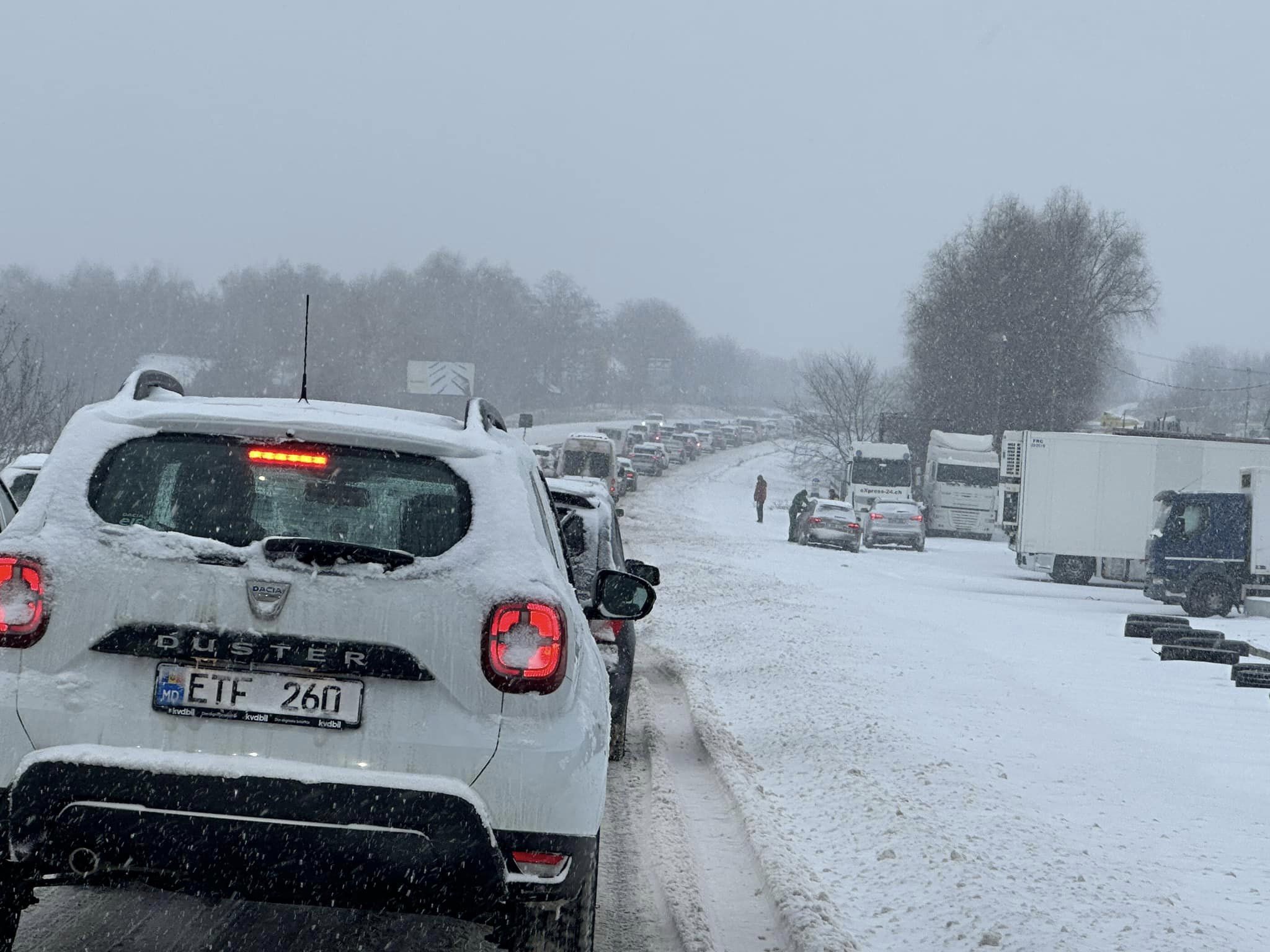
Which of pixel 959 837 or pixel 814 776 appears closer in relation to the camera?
pixel 959 837

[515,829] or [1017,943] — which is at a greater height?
[515,829]

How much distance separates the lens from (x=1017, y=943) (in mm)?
4918

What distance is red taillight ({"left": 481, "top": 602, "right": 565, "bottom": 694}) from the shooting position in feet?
11.7

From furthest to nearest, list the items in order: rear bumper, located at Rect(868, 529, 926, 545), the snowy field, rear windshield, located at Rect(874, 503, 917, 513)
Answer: rear windshield, located at Rect(874, 503, 917, 513) → rear bumper, located at Rect(868, 529, 926, 545) → the snowy field

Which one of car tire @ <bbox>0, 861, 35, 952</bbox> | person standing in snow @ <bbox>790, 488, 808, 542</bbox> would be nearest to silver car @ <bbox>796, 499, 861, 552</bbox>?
person standing in snow @ <bbox>790, 488, 808, 542</bbox>

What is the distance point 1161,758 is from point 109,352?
84.9 metres

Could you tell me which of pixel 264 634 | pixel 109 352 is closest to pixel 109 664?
pixel 264 634

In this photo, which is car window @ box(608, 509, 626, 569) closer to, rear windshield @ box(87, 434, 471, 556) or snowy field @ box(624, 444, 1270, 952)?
snowy field @ box(624, 444, 1270, 952)

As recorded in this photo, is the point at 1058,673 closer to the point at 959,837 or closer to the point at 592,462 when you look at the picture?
the point at 959,837

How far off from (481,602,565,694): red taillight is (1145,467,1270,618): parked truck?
911 inches

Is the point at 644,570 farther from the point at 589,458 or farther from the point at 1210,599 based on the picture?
the point at 589,458

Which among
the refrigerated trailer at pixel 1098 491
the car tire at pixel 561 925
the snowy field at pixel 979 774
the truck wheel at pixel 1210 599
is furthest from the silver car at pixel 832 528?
the car tire at pixel 561 925

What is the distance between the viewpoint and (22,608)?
11.4 feet

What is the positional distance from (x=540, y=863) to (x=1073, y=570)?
1214 inches
